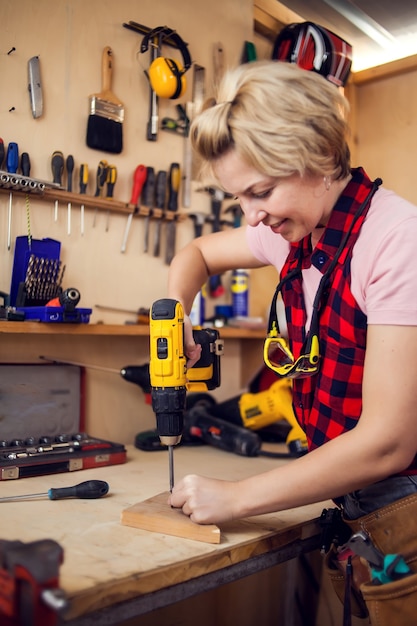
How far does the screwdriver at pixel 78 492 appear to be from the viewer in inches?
47.8

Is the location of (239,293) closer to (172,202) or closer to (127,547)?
(172,202)

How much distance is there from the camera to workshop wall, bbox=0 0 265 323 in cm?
166

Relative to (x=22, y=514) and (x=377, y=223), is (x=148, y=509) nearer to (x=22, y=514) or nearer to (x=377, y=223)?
(x=22, y=514)

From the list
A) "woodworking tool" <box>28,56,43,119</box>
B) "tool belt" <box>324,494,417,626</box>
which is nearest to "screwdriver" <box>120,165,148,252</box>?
"woodworking tool" <box>28,56,43,119</box>

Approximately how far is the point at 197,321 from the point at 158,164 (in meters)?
0.55

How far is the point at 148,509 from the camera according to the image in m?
1.10

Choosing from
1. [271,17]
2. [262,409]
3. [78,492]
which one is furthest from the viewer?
[271,17]

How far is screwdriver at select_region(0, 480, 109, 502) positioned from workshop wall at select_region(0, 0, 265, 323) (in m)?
0.65

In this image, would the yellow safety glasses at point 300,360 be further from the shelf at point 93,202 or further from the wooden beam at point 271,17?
the wooden beam at point 271,17

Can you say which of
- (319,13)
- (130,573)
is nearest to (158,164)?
(319,13)

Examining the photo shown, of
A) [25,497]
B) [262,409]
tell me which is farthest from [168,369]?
[262,409]

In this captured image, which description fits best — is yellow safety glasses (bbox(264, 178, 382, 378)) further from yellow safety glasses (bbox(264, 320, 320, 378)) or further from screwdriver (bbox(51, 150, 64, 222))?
screwdriver (bbox(51, 150, 64, 222))

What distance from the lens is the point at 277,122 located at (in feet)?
3.31

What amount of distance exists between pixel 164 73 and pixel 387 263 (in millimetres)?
1209
